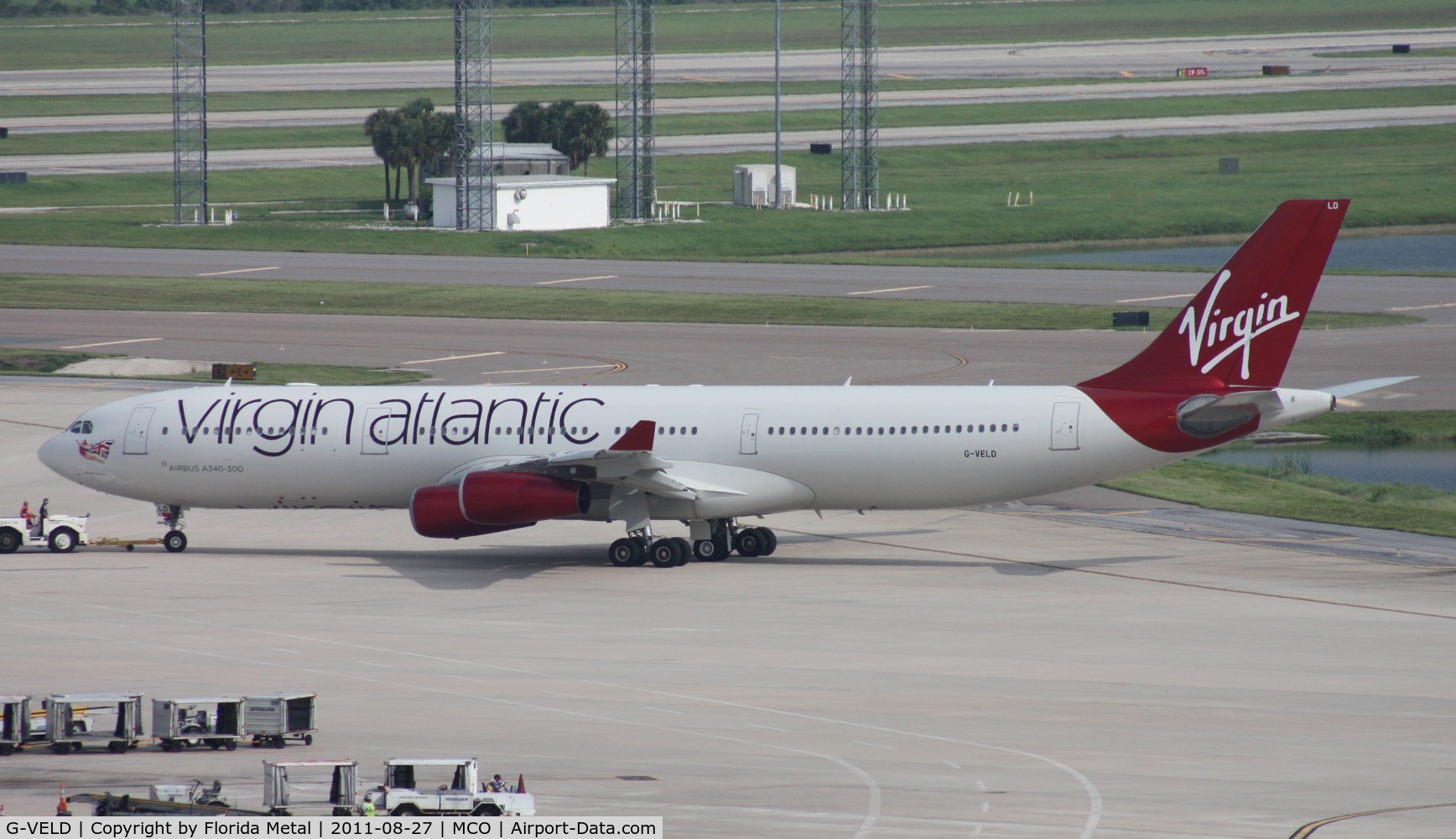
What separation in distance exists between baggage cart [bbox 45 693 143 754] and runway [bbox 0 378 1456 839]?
310 mm

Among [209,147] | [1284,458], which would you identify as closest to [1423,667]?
[1284,458]

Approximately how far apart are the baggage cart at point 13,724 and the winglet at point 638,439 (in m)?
15.1

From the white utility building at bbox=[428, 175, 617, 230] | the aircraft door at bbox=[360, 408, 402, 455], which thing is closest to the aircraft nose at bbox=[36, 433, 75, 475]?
the aircraft door at bbox=[360, 408, 402, 455]

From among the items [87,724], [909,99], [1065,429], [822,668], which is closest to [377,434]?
[822,668]

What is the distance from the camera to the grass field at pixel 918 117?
15575cm

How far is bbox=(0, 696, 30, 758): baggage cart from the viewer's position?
25.0 m

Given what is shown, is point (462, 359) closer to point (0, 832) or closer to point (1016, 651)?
point (1016, 651)

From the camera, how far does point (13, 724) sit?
82.2 ft

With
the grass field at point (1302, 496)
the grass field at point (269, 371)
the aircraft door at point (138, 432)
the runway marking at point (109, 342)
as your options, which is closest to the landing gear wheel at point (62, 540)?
the aircraft door at point (138, 432)

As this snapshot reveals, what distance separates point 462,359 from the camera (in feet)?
232

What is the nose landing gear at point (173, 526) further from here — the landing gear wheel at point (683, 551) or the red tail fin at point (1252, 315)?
the red tail fin at point (1252, 315)

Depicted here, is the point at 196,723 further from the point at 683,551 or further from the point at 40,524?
the point at 40,524

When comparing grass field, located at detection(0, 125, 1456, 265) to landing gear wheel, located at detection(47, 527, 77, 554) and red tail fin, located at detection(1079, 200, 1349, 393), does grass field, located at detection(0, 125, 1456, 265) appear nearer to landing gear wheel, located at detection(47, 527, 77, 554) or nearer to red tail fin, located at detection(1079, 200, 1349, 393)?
red tail fin, located at detection(1079, 200, 1349, 393)

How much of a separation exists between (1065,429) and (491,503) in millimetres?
12578
